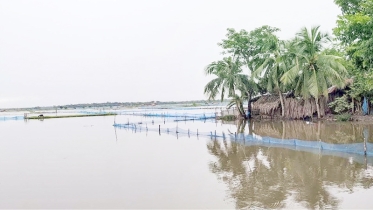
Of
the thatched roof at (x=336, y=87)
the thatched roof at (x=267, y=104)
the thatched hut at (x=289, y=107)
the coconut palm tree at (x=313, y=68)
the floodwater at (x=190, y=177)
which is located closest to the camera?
the floodwater at (x=190, y=177)

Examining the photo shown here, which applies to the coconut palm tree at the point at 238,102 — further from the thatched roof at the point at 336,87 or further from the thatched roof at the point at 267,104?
the thatched roof at the point at 336,87

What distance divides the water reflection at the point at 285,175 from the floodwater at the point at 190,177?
2 cm

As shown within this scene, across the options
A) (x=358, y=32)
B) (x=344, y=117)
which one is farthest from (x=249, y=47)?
(x=358, y=32)

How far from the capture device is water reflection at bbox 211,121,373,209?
6.89 meters

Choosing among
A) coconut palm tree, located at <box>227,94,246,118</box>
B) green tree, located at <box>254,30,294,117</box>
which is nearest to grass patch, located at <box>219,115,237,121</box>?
coconut palm tree, located at <box>227,94,246,118</box>

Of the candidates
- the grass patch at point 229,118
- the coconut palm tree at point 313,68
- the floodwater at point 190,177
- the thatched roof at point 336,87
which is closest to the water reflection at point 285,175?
the floodwater at point 190,177

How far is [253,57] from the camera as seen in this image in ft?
94.3

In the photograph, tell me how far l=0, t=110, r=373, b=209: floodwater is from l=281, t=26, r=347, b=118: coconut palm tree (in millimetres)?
8049

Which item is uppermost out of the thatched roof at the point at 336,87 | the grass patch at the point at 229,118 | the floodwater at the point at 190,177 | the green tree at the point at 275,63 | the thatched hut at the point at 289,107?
the green tree at the point at 275,63

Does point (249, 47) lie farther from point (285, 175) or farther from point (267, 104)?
point (285, 175)

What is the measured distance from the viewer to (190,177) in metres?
9.55

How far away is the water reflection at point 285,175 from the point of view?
6891mm

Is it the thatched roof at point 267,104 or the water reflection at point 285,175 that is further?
the thatched roof at point 267,104

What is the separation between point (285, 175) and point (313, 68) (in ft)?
54.8
